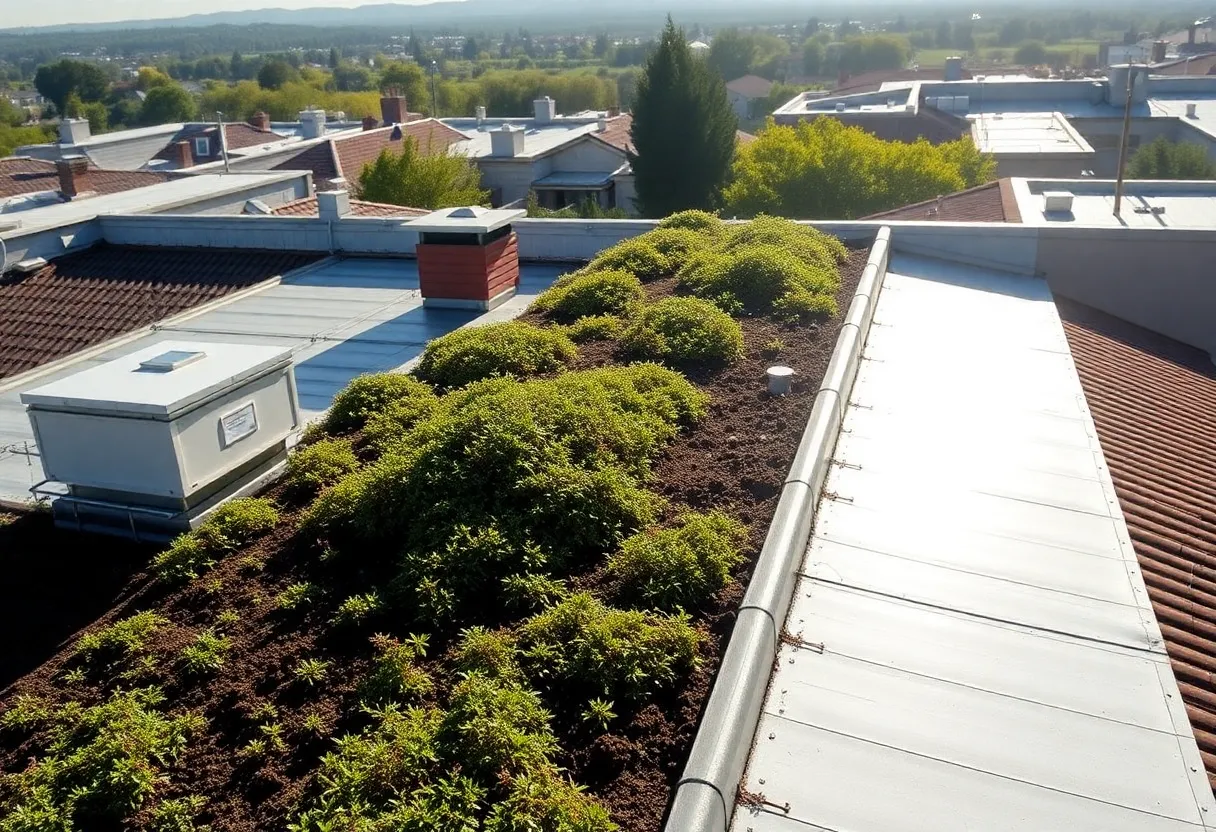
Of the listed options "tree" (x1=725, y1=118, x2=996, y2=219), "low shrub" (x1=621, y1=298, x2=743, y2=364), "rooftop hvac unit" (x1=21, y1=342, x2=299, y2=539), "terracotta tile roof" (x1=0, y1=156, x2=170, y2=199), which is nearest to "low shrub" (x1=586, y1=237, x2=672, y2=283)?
"low shrub" (x1=621, y1=298, x2=743, y2=364)

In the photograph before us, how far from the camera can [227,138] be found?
4047cm

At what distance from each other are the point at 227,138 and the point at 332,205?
3011cm

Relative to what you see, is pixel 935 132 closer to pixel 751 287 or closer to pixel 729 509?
pixel 751 287

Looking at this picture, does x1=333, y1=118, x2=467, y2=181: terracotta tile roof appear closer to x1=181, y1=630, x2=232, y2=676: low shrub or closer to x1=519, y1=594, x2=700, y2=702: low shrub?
x1=181, y1=630, x2=232, y2=676: low shrub

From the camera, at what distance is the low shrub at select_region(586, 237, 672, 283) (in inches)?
412

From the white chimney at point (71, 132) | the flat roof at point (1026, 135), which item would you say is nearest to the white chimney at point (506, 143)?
the flat roof at point (1026, 135)

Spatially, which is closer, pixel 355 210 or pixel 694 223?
pixel 694 223

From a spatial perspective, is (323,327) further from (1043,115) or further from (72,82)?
(72,82)

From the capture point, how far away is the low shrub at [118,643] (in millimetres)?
4773

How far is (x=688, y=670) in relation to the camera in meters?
4.18

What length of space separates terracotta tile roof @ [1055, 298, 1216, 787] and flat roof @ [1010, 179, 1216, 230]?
6.47ft

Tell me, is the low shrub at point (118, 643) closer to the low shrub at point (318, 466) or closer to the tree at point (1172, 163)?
the low shrub at point (318, 466)

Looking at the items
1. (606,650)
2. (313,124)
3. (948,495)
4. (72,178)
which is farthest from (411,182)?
(606,650)

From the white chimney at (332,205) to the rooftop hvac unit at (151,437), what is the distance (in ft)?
27.0
